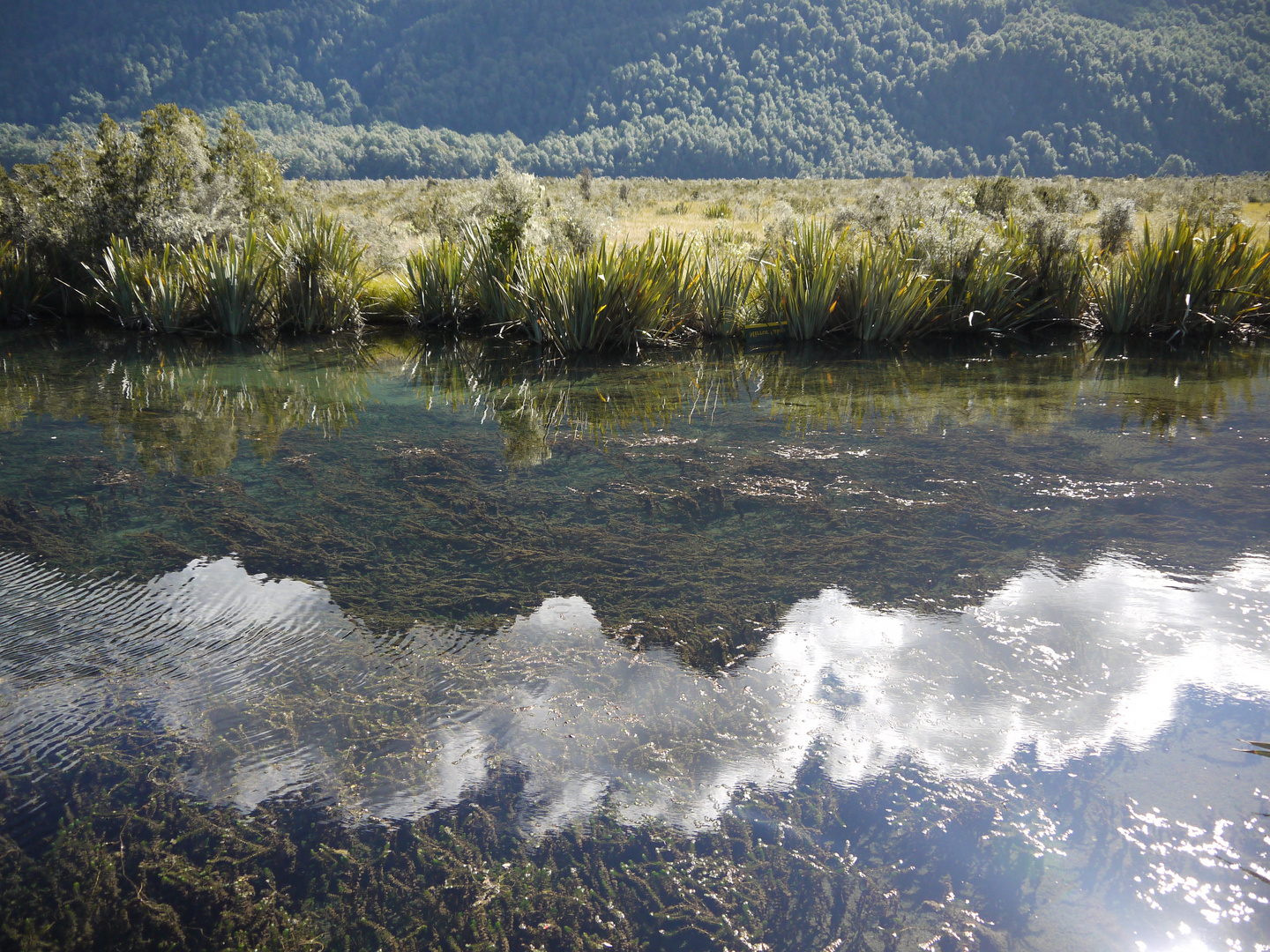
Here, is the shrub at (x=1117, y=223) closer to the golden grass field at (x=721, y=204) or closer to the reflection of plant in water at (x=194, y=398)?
the golden grass field at (x=721, y=204)

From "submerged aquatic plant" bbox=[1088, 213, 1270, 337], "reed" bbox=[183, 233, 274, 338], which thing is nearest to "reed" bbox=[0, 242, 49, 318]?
"reed" bbox=[183, 233, 274, 338]

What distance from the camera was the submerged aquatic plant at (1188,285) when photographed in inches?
307

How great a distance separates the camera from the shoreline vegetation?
313 inches

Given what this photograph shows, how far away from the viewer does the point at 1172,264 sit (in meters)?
7.89

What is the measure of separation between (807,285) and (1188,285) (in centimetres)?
387

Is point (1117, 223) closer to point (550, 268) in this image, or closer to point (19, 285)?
point (550, 268)

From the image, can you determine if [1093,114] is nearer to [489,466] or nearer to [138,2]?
[489,466]

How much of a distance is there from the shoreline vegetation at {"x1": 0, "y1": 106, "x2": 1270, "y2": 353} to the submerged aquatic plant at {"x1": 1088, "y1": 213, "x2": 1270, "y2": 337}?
0.8 inches

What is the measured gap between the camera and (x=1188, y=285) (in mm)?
7887

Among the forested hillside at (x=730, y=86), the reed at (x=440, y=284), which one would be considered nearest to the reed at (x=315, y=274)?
the reed at (x=440, y=284)

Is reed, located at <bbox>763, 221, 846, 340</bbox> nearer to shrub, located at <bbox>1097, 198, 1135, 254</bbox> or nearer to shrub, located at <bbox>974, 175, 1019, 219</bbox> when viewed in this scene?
shrub, located at <bbox>1097, 198, 1135, 254</bbox>

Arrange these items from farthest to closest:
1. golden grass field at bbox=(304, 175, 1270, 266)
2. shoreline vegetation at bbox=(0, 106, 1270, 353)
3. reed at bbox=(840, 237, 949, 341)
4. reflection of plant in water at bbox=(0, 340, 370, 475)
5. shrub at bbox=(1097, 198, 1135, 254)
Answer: shrub at bbox=(1097, 198, 1135, 254)
golden grass field at bbox=(304, 175, 1270, 266)
shoreline vegetation at bbox=(0, 106, 1270, 353)
reed at bbox=(840, 237, 949, 341)
reflection of plant in water at bbox=(0, 340, 370, 475)

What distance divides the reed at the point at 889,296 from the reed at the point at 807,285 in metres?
0.18

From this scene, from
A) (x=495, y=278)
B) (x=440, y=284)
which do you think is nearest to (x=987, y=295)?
(x=495, y=278)
